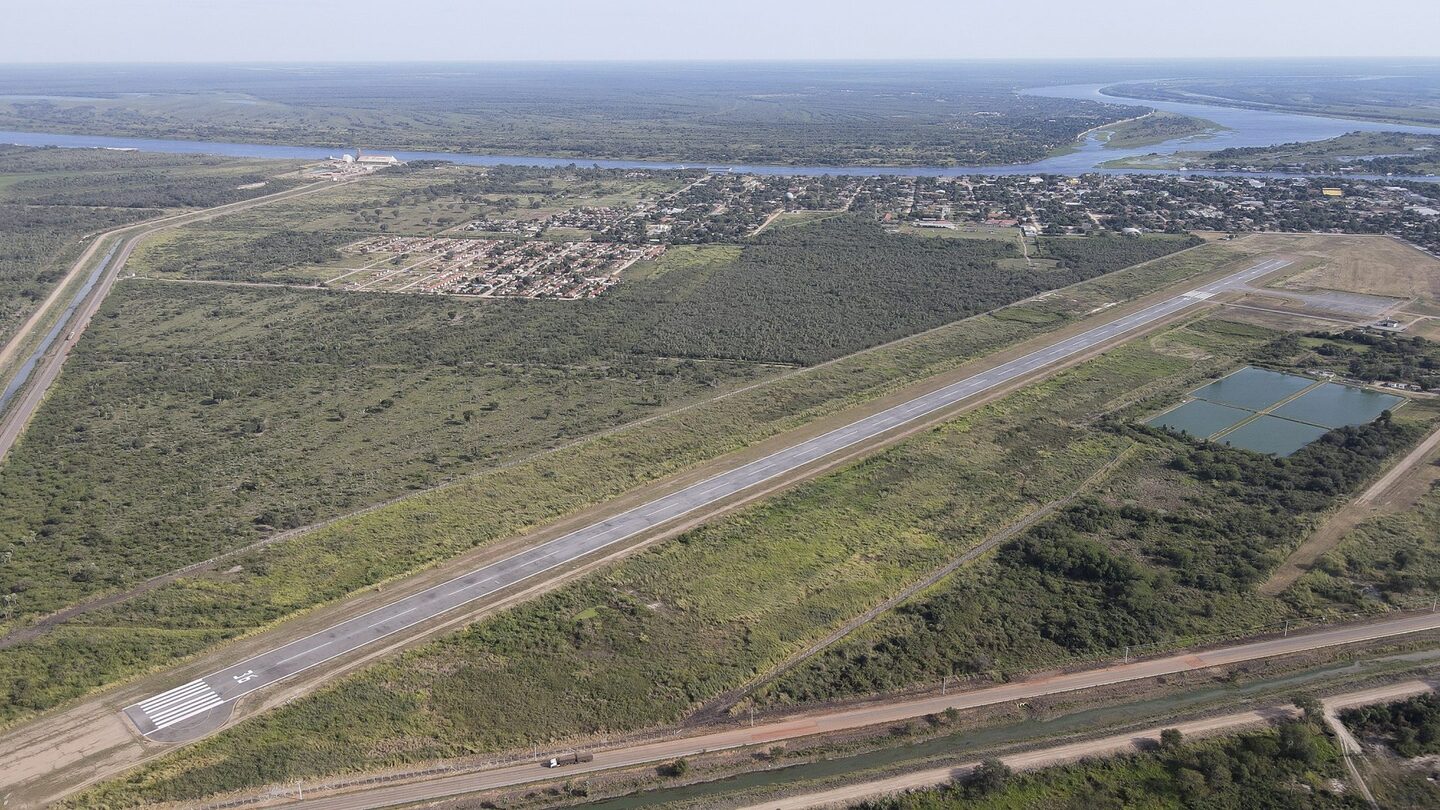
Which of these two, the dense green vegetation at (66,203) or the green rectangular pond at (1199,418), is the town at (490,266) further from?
the green rectangular pond at (1199,418)

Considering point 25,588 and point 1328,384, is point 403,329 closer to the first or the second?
point 25,588

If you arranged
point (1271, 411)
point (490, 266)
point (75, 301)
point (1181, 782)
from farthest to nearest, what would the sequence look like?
point (490, 266)
point (75, 301)
point (1271, 411)
point (1181, 782)

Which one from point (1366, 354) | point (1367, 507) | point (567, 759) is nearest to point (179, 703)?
point (567, 759)

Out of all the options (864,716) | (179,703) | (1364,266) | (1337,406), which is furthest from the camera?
(1364,266)

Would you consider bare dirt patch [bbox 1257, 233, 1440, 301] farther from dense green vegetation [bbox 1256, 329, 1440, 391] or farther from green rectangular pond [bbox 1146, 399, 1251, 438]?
green rectangular pond [bbox 1146, 399, 1251, 438]

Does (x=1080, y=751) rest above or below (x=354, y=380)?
below

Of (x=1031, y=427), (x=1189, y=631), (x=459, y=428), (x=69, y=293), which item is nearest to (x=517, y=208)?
(x=69, y=293)

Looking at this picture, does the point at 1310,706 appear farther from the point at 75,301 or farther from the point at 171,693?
the point at 75,301
